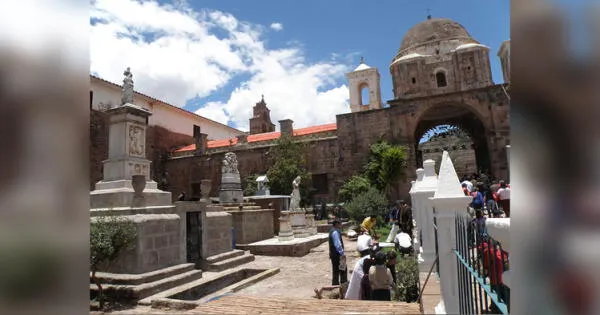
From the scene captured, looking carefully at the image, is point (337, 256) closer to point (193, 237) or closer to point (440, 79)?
point (193, 237)

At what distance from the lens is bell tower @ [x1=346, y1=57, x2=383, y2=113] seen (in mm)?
26953

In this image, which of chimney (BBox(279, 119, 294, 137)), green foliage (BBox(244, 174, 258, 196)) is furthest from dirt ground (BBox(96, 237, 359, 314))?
chimney (BBox(279, 119, 294, 137))

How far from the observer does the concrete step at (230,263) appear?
29.7ft

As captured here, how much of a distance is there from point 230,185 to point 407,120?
11987 mm

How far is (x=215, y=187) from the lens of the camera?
1076 inches

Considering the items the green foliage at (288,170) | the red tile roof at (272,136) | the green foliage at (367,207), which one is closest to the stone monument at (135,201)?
the green foliage at (367,207)

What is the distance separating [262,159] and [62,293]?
25.6 meters

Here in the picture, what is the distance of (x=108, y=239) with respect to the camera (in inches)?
250

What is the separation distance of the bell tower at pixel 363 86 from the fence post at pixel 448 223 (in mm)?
23712

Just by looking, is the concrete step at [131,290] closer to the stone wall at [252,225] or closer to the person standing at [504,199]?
the stone wall at [252,225]

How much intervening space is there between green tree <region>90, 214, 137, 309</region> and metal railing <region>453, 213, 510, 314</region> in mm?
5468

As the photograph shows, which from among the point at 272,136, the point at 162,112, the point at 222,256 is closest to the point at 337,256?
the point at 222,256

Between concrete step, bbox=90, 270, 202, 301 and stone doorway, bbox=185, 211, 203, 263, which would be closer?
concrete step, bbox=90, 270, 202, 301

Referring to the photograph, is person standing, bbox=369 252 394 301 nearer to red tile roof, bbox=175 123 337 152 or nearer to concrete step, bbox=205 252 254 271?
concrete step, bbox=205 252 254 271
